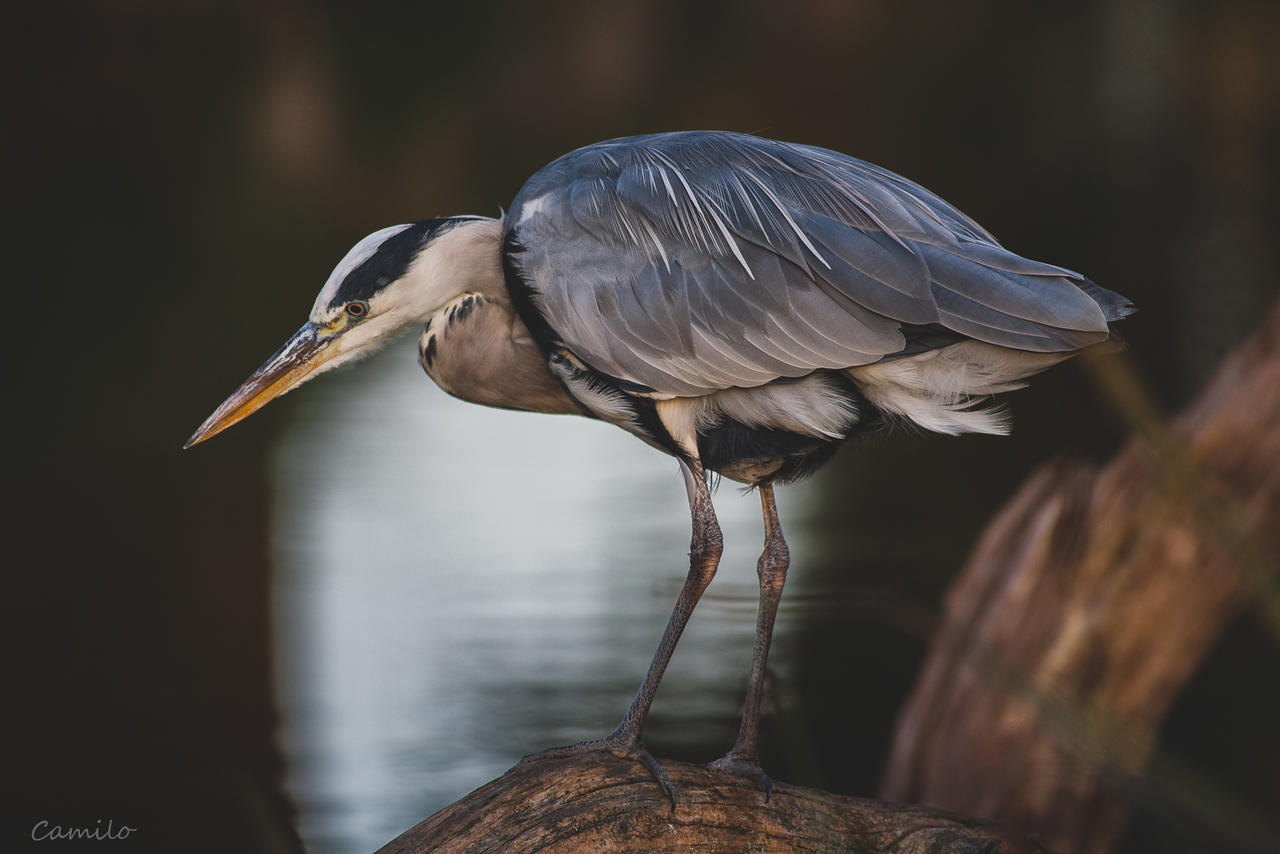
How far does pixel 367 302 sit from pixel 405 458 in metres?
4.29

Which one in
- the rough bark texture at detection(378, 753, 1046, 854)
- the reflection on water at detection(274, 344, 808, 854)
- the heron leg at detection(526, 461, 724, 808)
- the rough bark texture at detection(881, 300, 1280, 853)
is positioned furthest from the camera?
the reflection on water at detection(274, 344, 808, 854)

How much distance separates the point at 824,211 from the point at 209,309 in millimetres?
6742

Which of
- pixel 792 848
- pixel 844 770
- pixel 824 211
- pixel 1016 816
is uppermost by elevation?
pixel 824 211

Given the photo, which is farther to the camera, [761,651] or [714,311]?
[761,651]

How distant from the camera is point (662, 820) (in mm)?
2096

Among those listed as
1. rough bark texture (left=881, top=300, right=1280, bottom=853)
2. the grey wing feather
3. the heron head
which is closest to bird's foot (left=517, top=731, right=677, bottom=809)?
the grey wing feather

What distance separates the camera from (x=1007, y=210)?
9.66 m

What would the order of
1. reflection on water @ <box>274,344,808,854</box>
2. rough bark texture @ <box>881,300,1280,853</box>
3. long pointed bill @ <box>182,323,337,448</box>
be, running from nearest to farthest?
long pointed bill @ <box>182,323,337,448</box> < rough bark texture @ <box>881,300,1280,853</box> < reflection on water @ <box>274,344,808,854</box>

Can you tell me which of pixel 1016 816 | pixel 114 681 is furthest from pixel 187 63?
pixel 1016 816

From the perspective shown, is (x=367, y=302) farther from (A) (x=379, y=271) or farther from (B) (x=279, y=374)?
(B) (x=279, y=374)

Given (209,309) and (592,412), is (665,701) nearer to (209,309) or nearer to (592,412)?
(592,412)

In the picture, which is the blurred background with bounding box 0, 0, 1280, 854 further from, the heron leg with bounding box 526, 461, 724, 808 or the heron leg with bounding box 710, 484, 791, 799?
the heron leg with bounding box 526, 461, 724, 808

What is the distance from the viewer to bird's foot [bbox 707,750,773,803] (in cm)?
217

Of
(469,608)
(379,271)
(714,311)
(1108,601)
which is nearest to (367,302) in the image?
(379,271)
